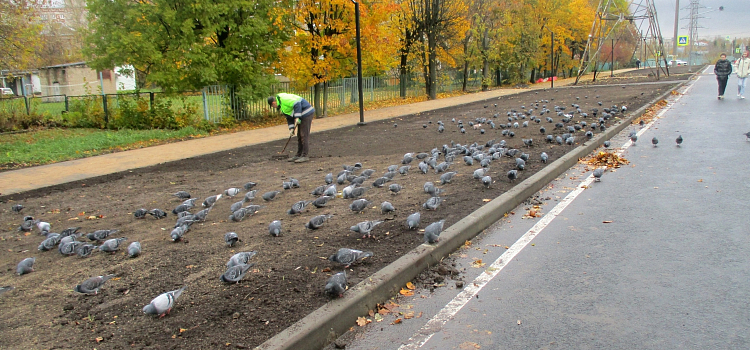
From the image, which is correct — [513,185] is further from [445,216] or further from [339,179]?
[339,179]

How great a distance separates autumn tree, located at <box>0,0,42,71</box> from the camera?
1603 centimetres

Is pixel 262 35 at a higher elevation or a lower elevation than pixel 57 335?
higher

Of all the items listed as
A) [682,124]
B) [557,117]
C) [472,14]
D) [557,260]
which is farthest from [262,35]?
[472,14]

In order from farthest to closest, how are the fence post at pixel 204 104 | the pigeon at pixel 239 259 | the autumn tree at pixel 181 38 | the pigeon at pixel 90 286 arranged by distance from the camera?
the fence post at pixel 204 104 → the autumn tree at pixel 181 38 → the pigeon at pixel 239 259 → the pigeon at pixel 90 286

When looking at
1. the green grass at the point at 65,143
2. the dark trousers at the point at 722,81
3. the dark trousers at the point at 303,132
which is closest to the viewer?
the dark trousers at the point at 303,132

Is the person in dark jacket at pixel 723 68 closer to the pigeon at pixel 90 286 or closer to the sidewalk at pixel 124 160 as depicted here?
the sidewalk at pixel 124 160

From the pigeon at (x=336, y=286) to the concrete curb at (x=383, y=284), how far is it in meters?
0.07

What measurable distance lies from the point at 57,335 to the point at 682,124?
16078mm

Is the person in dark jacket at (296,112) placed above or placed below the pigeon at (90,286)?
above

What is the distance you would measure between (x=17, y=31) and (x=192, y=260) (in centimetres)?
1607

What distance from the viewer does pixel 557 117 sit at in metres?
16.9

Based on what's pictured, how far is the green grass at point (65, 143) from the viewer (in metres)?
13.4

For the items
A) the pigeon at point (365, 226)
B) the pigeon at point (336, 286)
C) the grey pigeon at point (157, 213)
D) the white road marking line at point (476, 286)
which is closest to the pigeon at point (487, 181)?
the white road marking line at point (476, 286)

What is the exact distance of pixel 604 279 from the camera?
448 cm
